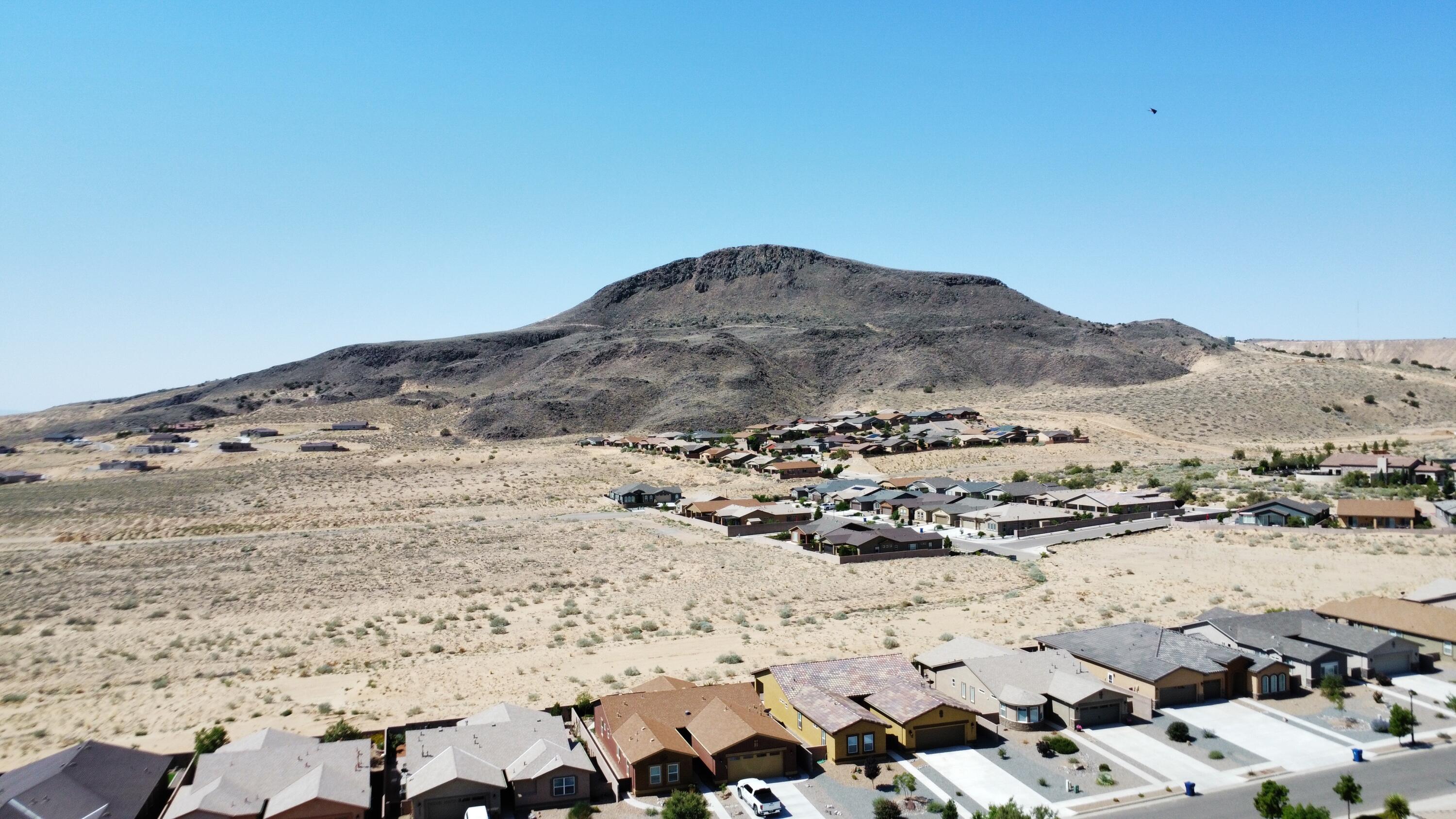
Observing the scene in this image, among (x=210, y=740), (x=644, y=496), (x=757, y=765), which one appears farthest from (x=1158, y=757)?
(x=644, y=496)

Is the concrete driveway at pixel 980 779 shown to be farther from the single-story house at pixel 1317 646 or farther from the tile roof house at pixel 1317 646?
the tile roof house at pixel 1317 646

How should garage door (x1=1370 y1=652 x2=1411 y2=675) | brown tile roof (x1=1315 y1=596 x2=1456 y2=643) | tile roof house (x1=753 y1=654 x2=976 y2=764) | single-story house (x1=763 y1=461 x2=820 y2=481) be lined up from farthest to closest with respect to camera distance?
single-story house (x1=763 y1=461 x2=820 y2=481), brown tile roof (x1=1315 y1=596 x2=1456 y2=643), garage door (x1=1370 y1=652 x2=1411 y2=675), tile roof house (x1=753 y1=654 x2=976 y2=764)

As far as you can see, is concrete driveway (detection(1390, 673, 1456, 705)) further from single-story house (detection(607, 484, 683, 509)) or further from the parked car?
single-story house (detection(607, 484, 683, 509))

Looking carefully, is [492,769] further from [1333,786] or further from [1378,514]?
[1378,514]

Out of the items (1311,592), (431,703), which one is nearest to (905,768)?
(431,703)

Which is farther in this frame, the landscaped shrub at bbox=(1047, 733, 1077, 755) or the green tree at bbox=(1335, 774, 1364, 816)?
the landscaped shrub at bbox=(1047, 733, 1077, 755)

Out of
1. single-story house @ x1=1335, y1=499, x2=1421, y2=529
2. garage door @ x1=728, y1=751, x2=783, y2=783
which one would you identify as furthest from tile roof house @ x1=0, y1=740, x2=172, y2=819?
single-story house @ x1=1335, y1=499, x2=1421, y2=529

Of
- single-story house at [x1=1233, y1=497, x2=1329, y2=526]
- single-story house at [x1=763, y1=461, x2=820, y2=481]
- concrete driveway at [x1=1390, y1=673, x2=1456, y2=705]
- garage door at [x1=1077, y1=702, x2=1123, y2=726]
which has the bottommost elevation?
concrete driveway at [x1=1390, y1=673, x2=1456, y2=705]
